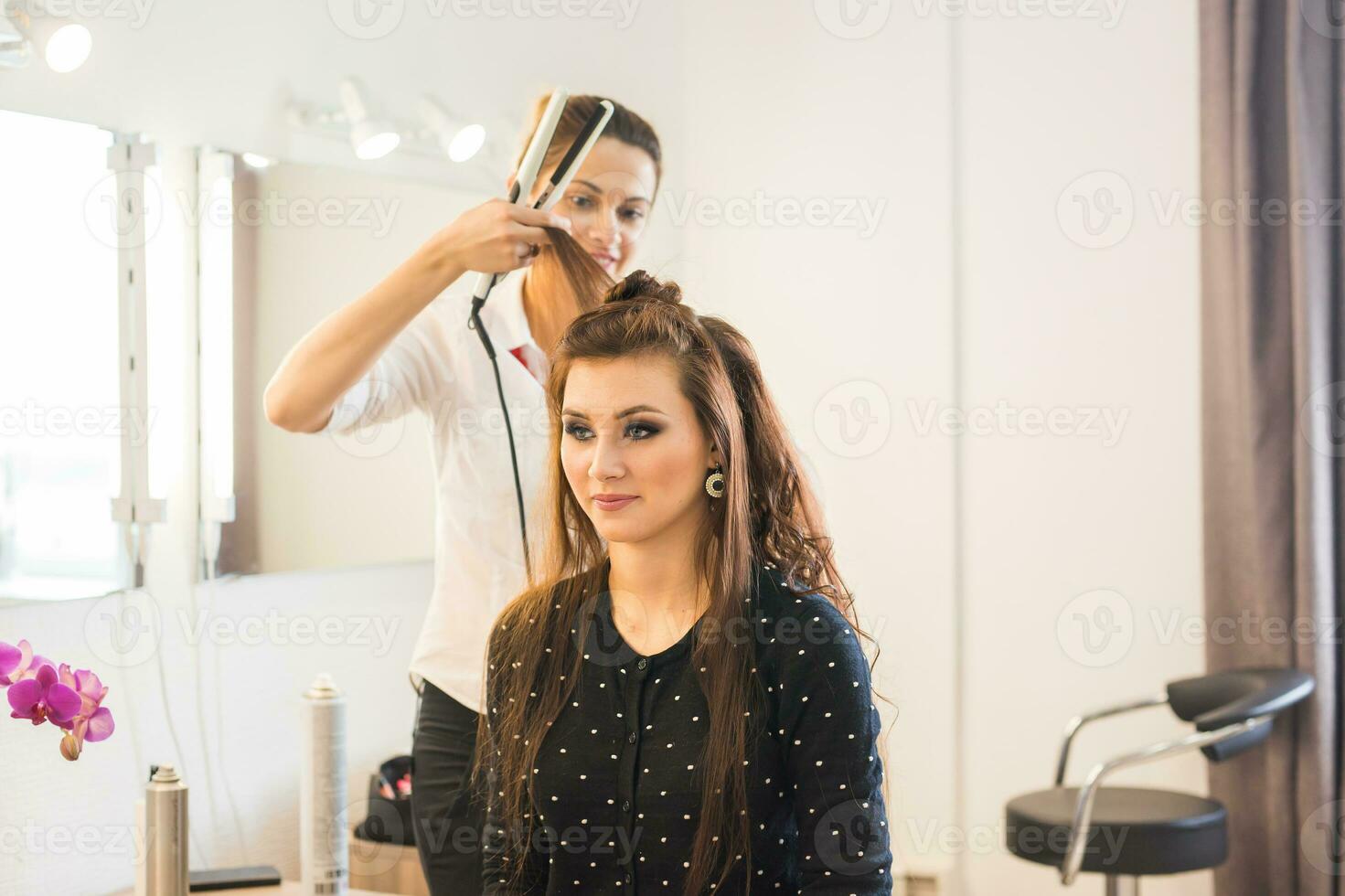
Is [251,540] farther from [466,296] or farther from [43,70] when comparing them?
[43,70]

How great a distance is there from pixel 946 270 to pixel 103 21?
5.81 ft

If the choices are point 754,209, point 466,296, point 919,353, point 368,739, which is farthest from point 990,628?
point 466,296

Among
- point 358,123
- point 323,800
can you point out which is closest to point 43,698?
point 323,800

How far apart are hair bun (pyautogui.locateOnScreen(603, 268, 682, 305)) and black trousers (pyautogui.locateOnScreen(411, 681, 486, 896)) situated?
552mm

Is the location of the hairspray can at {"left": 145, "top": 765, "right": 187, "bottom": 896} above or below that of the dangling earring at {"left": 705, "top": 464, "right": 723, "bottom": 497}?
below

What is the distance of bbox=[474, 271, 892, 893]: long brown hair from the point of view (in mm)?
1145

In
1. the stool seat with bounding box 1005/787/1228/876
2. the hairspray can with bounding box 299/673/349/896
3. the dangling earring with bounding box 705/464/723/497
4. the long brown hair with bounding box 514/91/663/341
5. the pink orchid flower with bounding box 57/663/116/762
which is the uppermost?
the long brown hair with bounding box 514/91/663/341

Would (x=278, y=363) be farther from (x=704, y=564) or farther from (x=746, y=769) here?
(x=746, y=769)

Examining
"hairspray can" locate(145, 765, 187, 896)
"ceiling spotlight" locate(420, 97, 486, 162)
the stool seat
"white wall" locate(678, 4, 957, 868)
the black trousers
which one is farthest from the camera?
"white wall" locate(678, 4, 957, 868)

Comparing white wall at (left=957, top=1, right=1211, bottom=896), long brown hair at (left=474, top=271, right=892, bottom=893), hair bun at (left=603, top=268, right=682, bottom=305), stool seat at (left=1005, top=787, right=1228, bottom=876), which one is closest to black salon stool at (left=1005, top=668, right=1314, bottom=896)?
stool seat at (left=1005, top=787, right=1228, bottom=876)

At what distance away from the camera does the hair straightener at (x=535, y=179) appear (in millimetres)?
1295

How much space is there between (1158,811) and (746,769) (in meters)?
1.27

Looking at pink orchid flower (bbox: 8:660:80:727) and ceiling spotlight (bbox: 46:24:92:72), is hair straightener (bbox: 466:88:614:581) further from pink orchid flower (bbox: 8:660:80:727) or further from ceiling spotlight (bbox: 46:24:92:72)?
ceiling spotlight (bbox: 46:24:92:72)

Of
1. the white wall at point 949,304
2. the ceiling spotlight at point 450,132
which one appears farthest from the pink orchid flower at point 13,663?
the ceiling spotlight at point 450,132
